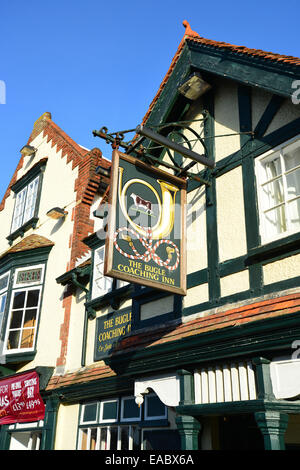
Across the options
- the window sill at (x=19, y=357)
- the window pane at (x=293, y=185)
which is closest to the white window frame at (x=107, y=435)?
the window sill at (x=19, y=357)

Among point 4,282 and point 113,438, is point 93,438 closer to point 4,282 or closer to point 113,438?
point 113,438

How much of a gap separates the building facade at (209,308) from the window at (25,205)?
15.5 ft

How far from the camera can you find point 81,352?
10031 millimetres

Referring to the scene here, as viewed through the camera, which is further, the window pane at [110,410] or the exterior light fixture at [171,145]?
→ the window pane at [110,410]

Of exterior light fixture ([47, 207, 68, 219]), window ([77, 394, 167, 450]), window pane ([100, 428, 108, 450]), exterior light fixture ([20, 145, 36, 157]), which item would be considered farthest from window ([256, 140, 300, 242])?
exterior light fixture ([20, 145, 36, 157])

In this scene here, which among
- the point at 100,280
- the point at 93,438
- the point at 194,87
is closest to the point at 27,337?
the point at 100,280

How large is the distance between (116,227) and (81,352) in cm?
510

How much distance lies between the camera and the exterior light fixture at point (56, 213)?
12273 mm

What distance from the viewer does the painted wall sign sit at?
830 centimetres

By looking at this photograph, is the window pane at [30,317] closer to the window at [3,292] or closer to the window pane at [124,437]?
the window at [3,292]

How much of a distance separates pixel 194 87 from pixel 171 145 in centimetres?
175
